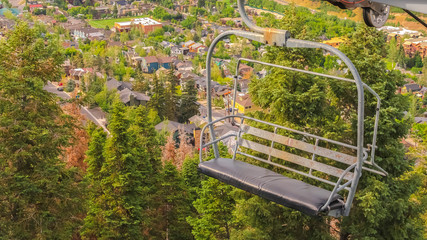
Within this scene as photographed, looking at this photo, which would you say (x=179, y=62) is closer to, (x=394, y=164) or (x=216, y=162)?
(x=394, y=164)

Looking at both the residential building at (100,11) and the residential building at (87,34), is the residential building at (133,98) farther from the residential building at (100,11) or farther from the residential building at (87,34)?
the residential building at (100,11)

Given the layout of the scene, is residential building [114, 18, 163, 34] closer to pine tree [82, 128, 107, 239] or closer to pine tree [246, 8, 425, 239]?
pine tree [82, 128, 107, 239]

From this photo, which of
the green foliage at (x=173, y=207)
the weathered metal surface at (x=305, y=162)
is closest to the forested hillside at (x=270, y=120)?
the green foliage at (x=173, y=207)

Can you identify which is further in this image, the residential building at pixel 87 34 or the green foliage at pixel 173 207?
the residential building at pixel 87 34

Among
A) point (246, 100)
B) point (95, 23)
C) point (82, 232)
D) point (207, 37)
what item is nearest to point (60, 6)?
point (95, 23)

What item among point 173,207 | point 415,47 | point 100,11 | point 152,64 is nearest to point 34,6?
point 100,11
